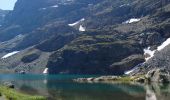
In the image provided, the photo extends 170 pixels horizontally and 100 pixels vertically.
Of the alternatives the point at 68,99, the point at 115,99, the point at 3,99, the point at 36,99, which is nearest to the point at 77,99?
the point at 68,99

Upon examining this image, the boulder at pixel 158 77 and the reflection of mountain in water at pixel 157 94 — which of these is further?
the boulder at pixel 158 77

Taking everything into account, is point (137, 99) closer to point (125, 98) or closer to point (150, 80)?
point (125, 98)

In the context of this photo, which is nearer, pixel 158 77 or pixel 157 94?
pixel 157 94

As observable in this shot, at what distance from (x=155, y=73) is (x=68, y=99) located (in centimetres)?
9612

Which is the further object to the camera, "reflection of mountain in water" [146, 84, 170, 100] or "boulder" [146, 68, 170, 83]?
"boulder" [146, 68, 170, 83]

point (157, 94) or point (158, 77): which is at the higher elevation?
point (158, 77)

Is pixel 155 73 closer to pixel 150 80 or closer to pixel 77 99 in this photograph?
pixel 150 80

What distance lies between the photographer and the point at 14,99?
252 ft

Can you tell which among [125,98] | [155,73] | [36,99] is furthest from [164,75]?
[36,99]

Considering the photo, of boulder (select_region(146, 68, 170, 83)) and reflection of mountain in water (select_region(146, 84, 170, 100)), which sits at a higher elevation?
boulder (select_region(146, 68, 170, 83))

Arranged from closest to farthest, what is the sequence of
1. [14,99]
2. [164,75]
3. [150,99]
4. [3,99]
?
[3,99], [14,99], [150,99], [164,75]

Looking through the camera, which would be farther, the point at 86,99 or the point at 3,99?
the point at 86,99

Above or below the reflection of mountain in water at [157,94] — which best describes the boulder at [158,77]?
above

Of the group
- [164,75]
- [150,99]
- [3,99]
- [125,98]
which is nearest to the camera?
[3,99]
